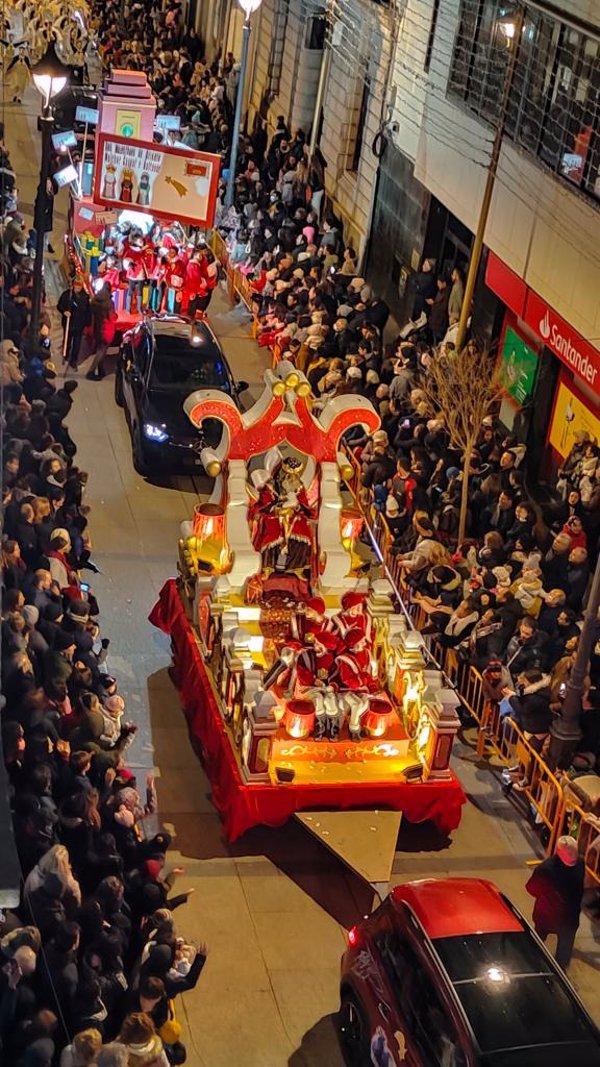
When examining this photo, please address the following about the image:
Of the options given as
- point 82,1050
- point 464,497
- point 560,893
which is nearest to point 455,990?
point 560,893

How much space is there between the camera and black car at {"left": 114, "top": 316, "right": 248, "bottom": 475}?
21.0m

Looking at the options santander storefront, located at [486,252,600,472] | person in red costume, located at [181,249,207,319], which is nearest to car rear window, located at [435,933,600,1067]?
santander storefront, located at [486,252,600,472]

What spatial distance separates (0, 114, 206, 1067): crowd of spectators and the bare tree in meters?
5.31

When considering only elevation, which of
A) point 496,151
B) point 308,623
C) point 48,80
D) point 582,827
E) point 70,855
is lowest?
point 582,827

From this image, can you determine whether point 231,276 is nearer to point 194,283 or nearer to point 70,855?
point 194,283

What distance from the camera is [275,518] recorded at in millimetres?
15672

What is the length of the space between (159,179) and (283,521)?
10.2m

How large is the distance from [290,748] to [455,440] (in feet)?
20.2

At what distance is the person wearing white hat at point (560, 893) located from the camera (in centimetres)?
1164

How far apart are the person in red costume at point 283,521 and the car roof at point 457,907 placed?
5187mm

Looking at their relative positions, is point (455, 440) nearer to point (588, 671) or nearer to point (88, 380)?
point (588, 671)

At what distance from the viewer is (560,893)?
465 inches

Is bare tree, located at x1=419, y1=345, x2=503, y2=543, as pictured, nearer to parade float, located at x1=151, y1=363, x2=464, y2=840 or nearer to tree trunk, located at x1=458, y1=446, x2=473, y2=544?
tree trunk, located at x1=458, y1=446, x2=473, y2=544

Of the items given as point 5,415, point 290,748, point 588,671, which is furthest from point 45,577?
point 588,671
